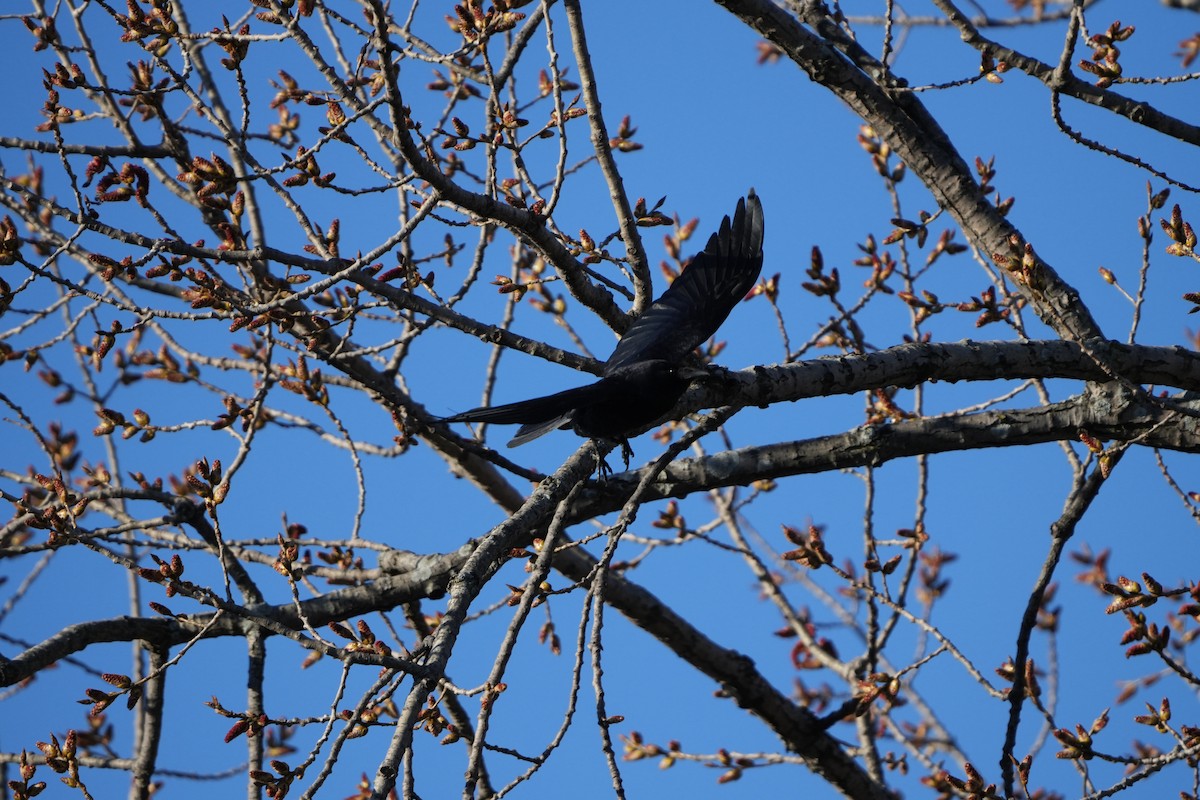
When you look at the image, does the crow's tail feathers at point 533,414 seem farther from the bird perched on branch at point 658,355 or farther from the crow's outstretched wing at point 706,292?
the crow's outstretched wing at point 706,292

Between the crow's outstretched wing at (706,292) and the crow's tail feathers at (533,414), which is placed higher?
the crow's outstretched wing at (706,292)

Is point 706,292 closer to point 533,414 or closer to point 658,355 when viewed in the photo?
point 658,355

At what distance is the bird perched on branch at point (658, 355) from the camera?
3.09 meters

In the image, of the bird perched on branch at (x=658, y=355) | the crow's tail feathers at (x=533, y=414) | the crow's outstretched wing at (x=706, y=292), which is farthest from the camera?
the crow's outstretched wing at (x=706, y=292)

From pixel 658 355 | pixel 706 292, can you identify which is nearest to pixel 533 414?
pixel 658 355

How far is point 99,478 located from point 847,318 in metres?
2.83

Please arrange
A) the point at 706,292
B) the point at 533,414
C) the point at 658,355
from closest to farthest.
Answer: the point at 533,414 < the point at 658,355 < the point at 706,292

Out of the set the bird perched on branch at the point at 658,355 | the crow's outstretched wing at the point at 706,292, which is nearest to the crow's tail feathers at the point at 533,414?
the bird perched on branch at the point at 658,355

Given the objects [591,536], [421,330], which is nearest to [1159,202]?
[591,536]

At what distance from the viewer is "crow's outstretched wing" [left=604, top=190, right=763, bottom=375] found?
3.51 metres

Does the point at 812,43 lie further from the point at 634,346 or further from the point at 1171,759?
the point at 1171,759

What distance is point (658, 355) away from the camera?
333cm

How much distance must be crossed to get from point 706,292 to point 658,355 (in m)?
0.59

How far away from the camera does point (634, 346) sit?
3500 millimetres
